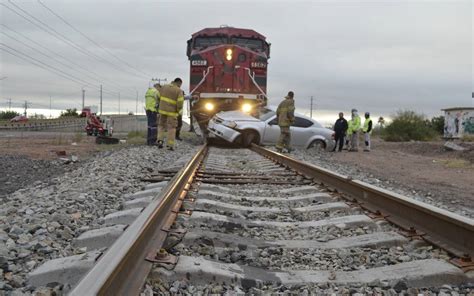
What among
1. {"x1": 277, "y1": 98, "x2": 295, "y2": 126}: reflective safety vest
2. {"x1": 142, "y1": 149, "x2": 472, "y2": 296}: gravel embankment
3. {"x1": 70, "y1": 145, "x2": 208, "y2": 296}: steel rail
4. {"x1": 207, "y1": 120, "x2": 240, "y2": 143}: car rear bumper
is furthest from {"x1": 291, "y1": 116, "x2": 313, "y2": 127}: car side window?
{"x1": 70, "y1": 145, "x2": 208, "y2": 296}: steel rail

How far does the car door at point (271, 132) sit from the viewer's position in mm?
15852

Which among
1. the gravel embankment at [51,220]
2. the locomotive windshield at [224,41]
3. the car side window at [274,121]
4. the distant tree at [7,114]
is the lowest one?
the gravel embankment at [51,220]

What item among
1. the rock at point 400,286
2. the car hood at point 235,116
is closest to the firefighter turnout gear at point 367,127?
the car hood at point 235,116

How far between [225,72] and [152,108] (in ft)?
12.2

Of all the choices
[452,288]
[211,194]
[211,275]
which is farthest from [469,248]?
[211,194]

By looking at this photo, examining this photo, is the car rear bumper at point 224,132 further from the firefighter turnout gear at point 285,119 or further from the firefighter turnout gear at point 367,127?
the firefighter turnout gear at point 367,127

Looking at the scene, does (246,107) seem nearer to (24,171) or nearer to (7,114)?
(24,171)

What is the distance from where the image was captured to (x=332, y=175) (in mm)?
6859

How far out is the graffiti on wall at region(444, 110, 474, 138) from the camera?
102 ft

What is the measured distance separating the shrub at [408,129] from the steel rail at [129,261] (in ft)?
124

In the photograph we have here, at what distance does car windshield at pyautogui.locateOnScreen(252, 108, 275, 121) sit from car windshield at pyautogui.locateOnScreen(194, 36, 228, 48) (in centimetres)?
284

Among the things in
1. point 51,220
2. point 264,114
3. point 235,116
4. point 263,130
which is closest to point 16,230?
point 51,220

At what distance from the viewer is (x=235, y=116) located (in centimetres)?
1575

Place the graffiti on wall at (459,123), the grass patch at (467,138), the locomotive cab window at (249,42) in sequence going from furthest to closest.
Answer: the graffiti on wall at (459,123) → the grass patch at (467,138) → the locomotive cab window at (249,42)
